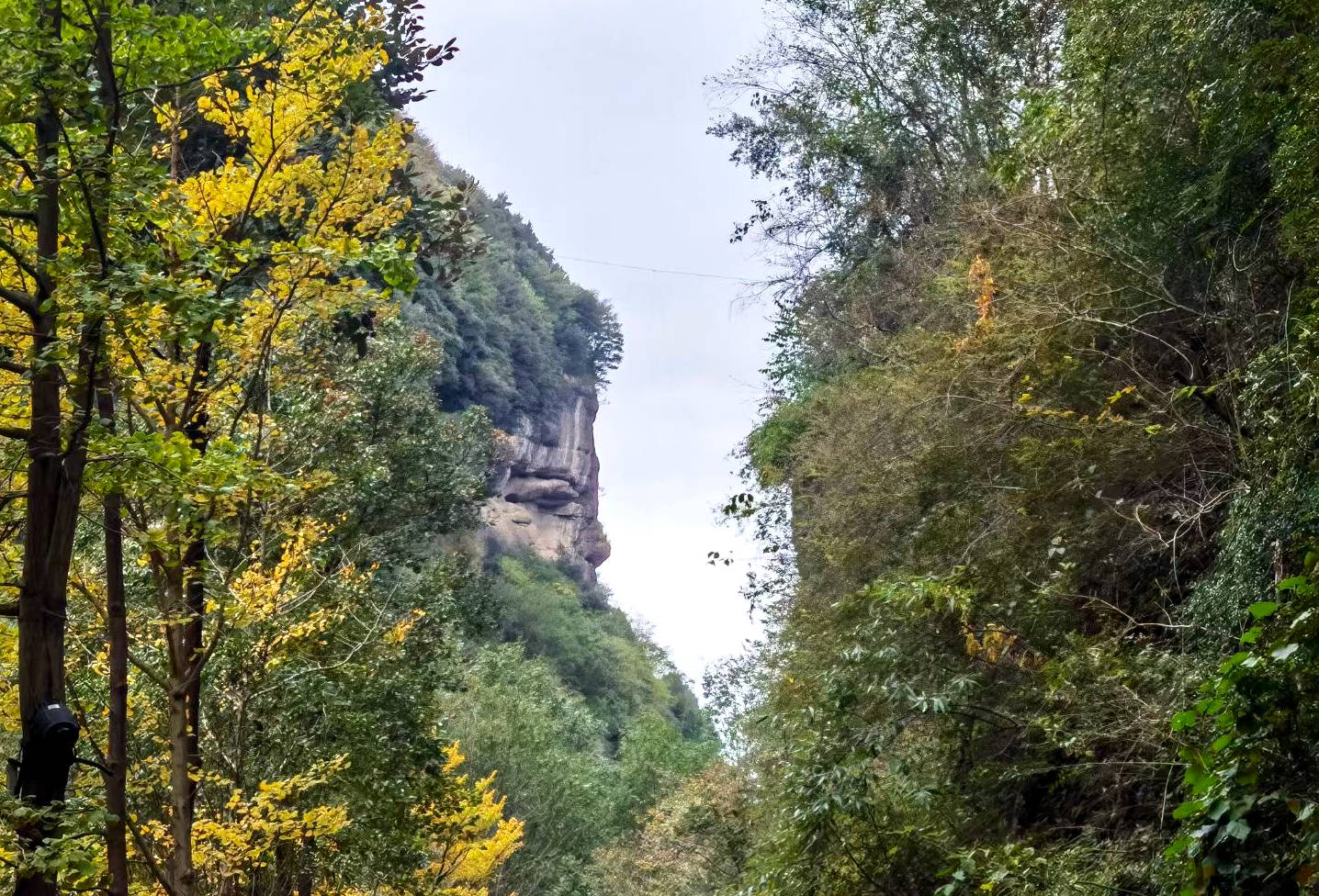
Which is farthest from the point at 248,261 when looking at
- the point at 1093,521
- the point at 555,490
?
the point at 555,490

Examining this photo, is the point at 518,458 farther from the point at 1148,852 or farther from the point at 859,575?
the point at 1148,852

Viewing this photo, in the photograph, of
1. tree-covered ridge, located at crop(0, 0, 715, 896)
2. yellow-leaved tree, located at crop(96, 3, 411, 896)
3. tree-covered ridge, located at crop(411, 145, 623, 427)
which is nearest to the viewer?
tree-covered ridge, located at crop(0, 0, 715, 896)

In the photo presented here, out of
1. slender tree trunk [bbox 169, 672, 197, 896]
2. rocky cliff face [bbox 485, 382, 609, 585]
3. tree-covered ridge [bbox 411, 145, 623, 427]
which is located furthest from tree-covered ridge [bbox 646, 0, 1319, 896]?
rocky cliff face [bbox 485, 382, 609, 585]

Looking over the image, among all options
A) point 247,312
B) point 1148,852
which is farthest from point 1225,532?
point 247,312

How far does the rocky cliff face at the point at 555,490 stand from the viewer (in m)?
59.2

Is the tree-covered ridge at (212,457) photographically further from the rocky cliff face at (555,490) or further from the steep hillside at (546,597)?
the rocky cliff face at (555,490)

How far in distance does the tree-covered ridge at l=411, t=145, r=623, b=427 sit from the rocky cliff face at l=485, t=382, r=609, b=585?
4.21ft

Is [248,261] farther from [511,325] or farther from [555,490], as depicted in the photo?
[555,490]

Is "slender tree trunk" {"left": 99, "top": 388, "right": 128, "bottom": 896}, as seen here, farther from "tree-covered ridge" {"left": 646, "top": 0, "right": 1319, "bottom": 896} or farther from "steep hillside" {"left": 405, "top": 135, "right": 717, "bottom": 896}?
"steep hillside" {"left": 405, "top": 135, "right": 717, "bottom": 896}

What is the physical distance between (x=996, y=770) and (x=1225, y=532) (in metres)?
2.60

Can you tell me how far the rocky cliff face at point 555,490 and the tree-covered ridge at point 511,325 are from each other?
128 centimetres

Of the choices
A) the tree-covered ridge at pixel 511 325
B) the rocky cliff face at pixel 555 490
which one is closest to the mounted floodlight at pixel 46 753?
the tree-covered ridge at pixel 511 325

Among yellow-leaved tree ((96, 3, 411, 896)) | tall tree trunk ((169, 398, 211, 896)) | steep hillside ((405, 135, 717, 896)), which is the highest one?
steep hillside ((405, 135, 717, 896))

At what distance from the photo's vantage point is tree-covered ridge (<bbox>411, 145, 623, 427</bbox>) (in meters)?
47.9
